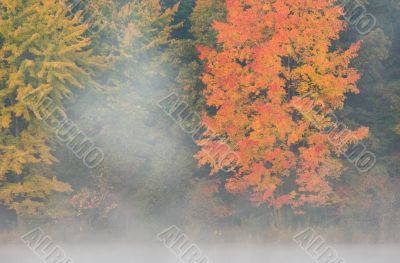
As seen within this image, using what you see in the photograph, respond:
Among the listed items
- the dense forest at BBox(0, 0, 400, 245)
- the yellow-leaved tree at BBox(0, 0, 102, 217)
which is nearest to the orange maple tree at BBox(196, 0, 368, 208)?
the dense forest at BBox(0, 0, 400, 245)

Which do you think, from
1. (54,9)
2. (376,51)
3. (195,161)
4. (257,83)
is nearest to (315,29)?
(257,83)

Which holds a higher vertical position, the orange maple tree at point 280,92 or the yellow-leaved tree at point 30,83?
the orange maple tree at point 280,92

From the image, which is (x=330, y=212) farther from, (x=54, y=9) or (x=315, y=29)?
(x=54, y=9)

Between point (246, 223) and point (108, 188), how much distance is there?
6381mm

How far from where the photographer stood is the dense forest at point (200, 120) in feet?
100

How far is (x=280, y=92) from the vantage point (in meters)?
30.3

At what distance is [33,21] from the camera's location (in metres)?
31.5

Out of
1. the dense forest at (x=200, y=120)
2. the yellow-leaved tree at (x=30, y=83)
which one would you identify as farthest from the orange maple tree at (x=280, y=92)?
the yellow-leaved tree at (x=30, y=83)

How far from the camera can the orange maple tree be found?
98.8ft

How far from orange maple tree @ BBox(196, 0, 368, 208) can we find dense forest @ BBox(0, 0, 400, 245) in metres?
0.06

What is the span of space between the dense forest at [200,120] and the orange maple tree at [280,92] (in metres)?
0.06

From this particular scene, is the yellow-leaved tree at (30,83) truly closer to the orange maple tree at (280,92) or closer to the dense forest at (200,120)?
the dense forest at (200,120)

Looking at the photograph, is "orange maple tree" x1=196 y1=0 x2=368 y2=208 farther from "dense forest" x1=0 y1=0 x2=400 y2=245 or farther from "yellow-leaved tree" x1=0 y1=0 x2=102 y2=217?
"yellow-leaved tree" x1=0 y1=0 x2=102 y2=217

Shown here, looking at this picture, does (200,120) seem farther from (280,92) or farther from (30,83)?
(30,83)
